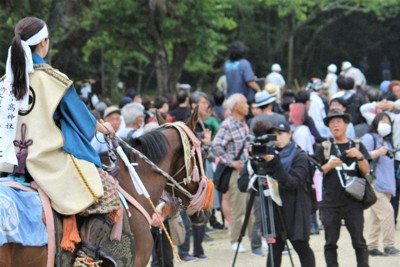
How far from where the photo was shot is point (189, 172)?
698cm

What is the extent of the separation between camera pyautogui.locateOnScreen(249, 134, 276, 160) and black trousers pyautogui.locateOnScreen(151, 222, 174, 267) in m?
1.48

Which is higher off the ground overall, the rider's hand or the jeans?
the rider's hand

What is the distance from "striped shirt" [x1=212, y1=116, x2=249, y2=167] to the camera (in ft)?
36.5

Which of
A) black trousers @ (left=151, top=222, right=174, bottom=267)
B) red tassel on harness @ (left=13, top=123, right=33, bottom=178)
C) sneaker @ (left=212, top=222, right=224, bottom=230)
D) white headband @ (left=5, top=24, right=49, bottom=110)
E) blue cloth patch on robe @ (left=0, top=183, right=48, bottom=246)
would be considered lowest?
sneaker @ (left=212, top=222, right=224, bottom=230)

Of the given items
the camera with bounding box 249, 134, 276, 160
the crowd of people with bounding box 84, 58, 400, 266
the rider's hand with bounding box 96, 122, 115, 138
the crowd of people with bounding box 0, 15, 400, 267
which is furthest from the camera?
the crowd of people with bounding box 84, 58, 400, 266

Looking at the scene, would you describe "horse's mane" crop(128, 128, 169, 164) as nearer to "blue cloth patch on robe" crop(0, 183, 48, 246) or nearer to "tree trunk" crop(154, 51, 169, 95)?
"blue cloth patch on robe" crop(0, 183, 48, 246)

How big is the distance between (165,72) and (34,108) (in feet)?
46.1

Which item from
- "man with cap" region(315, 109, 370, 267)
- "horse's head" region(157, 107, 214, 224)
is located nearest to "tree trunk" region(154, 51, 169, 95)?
"man with cap" region(315, 109, 370, 267)

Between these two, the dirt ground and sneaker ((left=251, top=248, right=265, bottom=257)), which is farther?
sneaker ((left=251, top=248, right=265, bottom=257))

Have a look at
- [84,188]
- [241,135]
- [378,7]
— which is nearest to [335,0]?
[378,7]

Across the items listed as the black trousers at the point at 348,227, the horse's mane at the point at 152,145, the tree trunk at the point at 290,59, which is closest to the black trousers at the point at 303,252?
the black trousers at the point at 348,227

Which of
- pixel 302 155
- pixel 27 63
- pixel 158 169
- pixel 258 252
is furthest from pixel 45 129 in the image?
pixel 258 252

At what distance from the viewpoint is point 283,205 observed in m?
8.61

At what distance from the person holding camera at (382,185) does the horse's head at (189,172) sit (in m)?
4.34
